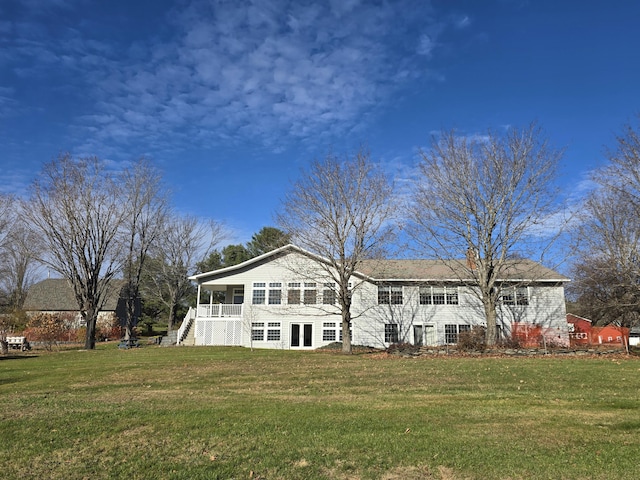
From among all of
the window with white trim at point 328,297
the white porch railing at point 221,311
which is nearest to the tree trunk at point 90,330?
the white porch railing at point 221,311

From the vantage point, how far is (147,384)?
36.8 feet

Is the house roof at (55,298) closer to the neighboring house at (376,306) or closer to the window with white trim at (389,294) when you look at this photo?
the neighboring house at (376,306)

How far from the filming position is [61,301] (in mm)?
44781

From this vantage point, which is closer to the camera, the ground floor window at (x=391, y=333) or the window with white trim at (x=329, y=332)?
the ground floor window at (x=391, y=333)

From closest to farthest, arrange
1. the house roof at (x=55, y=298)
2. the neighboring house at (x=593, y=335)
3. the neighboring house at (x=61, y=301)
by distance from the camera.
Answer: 1. the neighboring house at (x=593, y=335)
2. the neighboring house at (x=61, y=301)
3. the house roof at (x=55, y=298)

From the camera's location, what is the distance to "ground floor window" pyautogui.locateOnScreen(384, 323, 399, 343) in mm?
28031

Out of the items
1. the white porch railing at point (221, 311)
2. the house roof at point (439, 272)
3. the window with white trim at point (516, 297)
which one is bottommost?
the white porch railing at point (221, 311)

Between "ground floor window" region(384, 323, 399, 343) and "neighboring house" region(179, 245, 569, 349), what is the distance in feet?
0.20

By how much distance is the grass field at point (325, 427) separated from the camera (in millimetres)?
4906

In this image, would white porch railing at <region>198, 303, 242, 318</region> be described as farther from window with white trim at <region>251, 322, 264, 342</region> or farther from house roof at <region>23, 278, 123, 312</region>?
house roof at <region>23, 278, 123, 312</region>

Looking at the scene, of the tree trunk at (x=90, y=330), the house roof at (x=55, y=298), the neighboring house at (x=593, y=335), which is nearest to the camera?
the tree trunk at (x=90, y=330)

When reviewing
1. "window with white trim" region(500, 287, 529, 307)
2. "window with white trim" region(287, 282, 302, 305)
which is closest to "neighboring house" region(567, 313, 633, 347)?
"window with white trim" region(500, 287, 529, 307)

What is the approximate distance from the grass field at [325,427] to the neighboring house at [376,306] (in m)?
16.0

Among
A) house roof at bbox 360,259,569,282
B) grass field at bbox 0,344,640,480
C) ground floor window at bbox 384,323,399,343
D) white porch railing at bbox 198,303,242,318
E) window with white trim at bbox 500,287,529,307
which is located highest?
house roof at bbox 360,259,569,282
